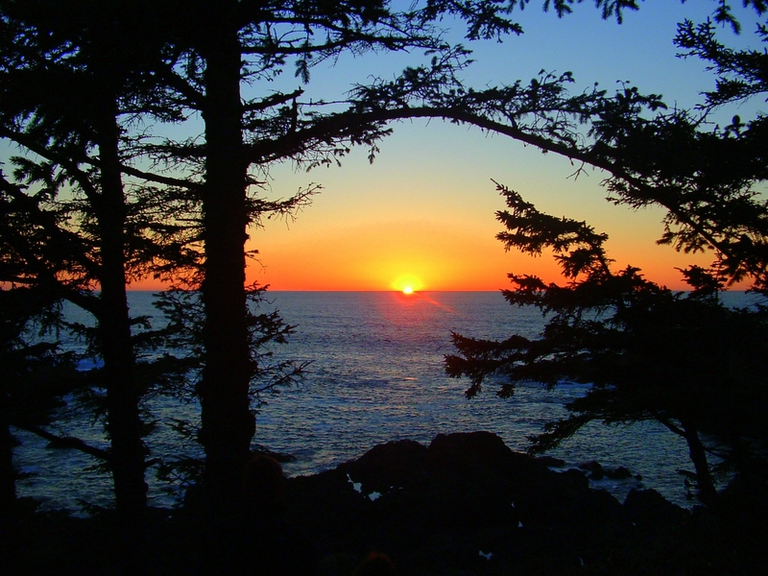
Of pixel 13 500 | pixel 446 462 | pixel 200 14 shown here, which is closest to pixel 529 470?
pixel 446 462

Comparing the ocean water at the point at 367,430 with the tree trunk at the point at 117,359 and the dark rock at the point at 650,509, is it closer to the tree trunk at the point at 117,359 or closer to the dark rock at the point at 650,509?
the dark rock at the point at 650,509

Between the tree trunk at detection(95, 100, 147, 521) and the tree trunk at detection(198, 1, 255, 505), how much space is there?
2.01m

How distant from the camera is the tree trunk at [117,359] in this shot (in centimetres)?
673

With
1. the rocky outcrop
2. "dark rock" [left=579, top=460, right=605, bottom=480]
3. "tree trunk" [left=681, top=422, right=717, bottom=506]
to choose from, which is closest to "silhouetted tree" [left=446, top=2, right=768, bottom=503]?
"tree trunk" [left=681, top=422, right=717, bottom=506]

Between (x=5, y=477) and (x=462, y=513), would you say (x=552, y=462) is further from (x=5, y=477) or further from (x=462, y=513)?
(x=5, y=477)

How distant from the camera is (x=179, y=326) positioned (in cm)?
974

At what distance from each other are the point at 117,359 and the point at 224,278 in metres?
2.62

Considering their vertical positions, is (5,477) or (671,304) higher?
(671,304)

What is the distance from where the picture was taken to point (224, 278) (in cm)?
523

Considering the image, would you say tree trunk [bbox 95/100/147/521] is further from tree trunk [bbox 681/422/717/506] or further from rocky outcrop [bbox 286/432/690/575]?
tree trunk [bbox 681/422/717/506]

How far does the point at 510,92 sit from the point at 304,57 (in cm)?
233

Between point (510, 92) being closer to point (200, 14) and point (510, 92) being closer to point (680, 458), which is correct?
point (200, 14)

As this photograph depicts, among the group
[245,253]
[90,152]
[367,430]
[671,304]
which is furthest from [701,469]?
[367,430]

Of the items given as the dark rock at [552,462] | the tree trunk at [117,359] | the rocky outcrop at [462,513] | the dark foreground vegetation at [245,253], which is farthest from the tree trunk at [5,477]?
the dark rock at [552,462]
